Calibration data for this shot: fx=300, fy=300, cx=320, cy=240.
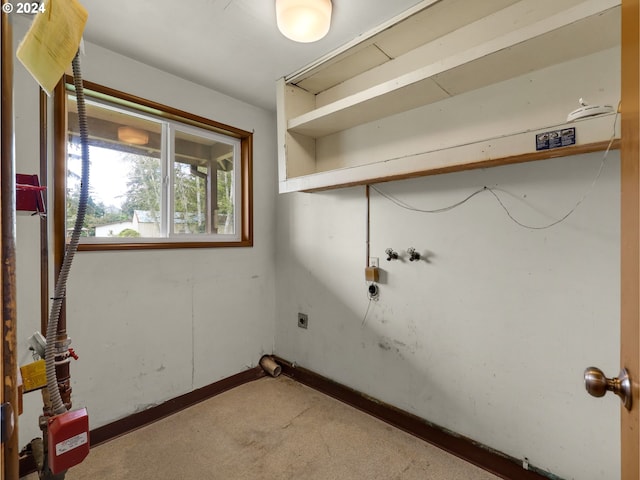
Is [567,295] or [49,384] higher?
[567,295]

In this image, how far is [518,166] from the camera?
1.42 metres

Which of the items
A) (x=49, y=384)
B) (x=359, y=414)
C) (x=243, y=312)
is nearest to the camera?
(x=49, y=384)

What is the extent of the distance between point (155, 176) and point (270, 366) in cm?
168

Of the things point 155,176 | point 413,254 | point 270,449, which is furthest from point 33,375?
point 413,254

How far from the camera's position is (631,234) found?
0.60 meters

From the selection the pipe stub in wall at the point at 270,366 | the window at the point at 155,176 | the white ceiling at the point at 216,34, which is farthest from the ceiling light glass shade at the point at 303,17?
the pipe stub in wall at the point at 270,366

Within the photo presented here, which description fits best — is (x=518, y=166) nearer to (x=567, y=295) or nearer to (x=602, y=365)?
(x=567, y=295)

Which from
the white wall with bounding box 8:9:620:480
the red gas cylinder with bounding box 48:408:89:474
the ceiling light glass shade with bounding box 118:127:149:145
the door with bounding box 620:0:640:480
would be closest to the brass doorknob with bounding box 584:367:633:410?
the door with bounding box 620:0:640:480

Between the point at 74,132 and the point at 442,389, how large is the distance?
2.56 m

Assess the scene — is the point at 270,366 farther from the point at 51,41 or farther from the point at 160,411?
the point at 51,41

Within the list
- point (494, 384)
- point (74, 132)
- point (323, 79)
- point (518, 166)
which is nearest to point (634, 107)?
point (518, 166)

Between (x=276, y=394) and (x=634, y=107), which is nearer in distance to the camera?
(x=634, y=107)

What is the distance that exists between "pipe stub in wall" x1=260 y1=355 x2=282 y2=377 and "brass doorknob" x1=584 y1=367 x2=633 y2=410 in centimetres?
215

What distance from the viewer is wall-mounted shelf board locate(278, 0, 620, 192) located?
1.14 meters
